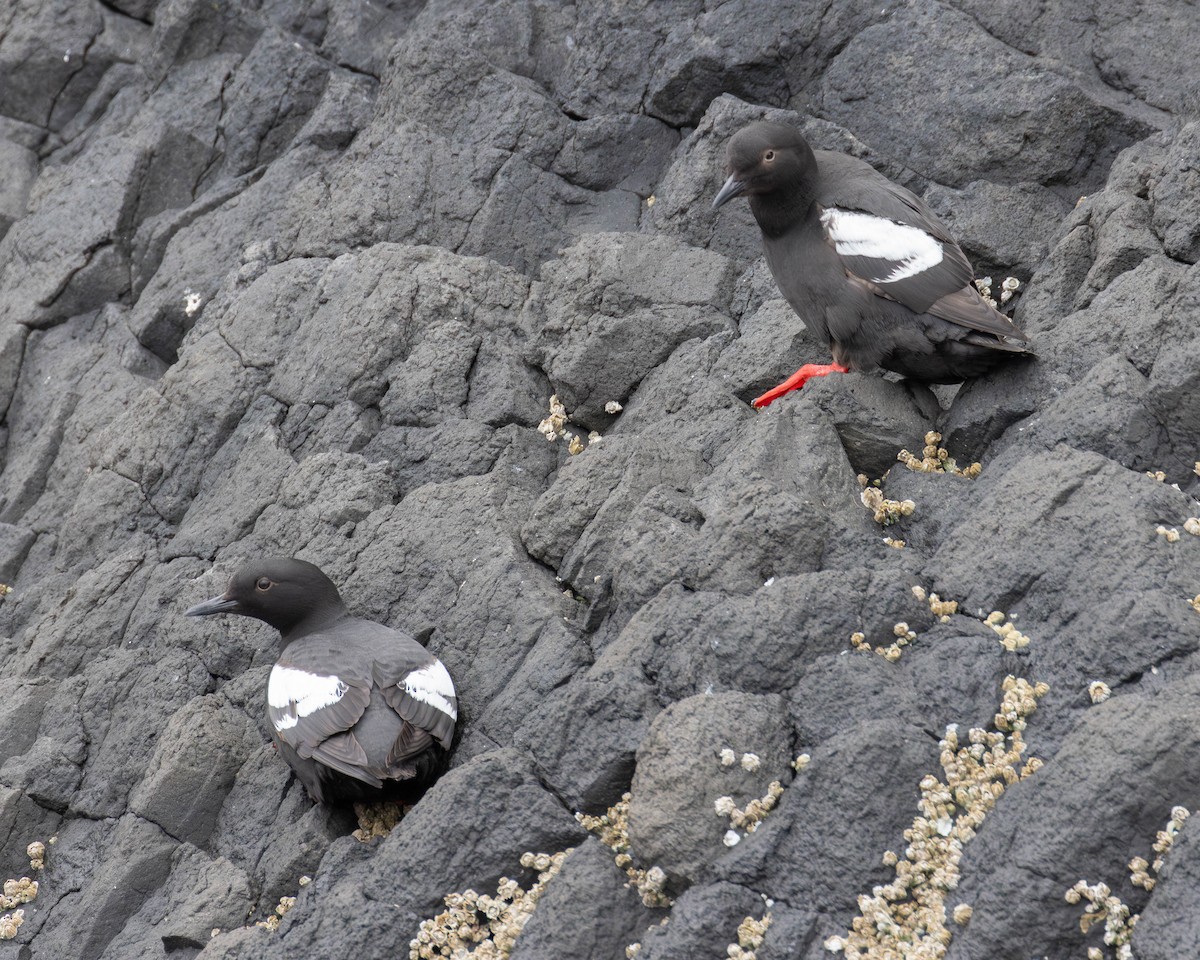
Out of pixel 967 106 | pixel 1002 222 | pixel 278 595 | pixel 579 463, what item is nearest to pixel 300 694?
pixel 278 595

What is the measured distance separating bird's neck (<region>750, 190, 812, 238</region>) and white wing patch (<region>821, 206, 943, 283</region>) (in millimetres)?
139

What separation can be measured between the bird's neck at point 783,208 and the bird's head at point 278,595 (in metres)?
2.79

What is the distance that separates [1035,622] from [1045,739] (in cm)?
53

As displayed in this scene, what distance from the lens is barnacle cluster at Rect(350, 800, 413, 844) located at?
5848 mm

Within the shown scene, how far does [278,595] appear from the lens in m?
6.68

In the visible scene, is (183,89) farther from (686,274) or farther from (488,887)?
(488,887)

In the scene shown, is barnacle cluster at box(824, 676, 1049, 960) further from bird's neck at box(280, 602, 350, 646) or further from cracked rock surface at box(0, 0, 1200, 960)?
bird's neck at box(280, 602, 350, 646)

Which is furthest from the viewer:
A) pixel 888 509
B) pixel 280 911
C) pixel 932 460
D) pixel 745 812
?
pixel 932 460

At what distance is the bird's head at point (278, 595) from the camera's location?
6.67 m

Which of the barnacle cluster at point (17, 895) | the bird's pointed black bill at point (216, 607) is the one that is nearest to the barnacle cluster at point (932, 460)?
the bird's pointed black bill at point (216, 607)

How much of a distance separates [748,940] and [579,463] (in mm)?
2706

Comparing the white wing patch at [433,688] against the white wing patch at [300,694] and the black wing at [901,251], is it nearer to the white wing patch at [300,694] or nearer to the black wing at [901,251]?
the white wing patch at [300,694]

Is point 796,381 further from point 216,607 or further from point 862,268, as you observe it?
point 216,607

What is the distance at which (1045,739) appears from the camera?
185 inches
